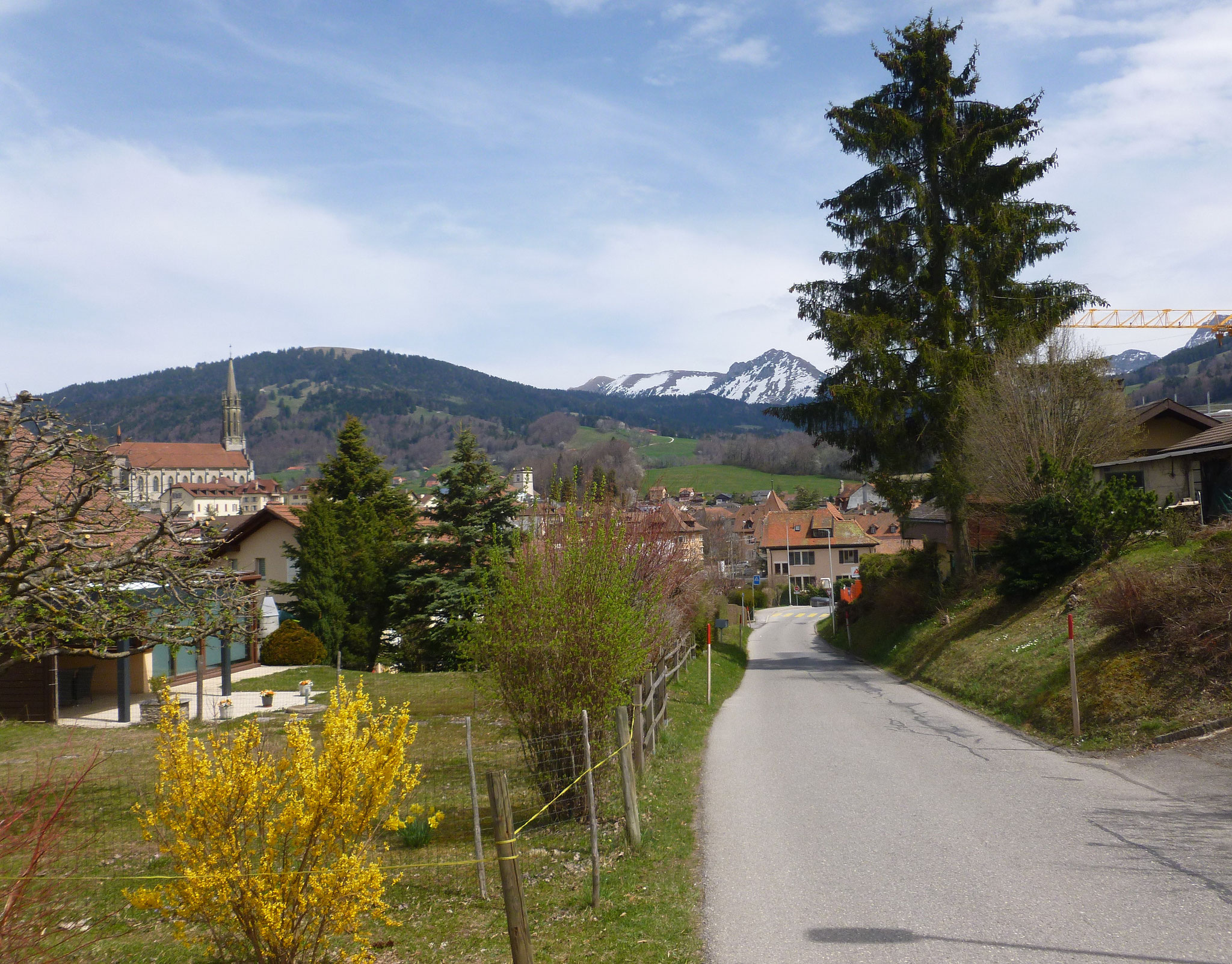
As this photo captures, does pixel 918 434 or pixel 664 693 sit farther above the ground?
pixel 918 434

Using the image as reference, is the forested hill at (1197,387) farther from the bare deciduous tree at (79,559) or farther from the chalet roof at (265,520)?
the bare deciduous tree at (79,559)

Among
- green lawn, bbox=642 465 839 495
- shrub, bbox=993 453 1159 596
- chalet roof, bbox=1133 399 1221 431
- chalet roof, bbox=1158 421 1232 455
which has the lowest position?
shrub, bbox=993 453 1159 596

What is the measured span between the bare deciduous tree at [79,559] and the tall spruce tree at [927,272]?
19.1m

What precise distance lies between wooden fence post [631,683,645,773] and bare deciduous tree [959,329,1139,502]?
1536cm

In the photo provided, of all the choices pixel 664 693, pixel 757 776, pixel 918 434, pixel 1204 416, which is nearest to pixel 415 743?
pixel 664 693

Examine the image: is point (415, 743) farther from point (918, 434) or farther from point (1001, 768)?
point (918, 434)

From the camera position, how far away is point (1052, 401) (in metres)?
23.6

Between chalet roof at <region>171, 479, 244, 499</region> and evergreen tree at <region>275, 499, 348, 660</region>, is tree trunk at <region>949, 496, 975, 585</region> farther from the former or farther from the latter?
chalet roof at <region>171, 479, 244, 499</region>

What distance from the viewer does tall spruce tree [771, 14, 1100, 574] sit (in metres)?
24.9

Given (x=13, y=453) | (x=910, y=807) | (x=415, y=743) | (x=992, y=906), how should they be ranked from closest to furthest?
(x=992, y=906)
(x=13, y=453)
(x=910, y=807)
(x=415, y=743)

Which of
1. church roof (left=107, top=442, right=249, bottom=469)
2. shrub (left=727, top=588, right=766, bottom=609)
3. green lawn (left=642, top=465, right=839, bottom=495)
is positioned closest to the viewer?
shrub (left=727, top=588, right=766, bottom=609)

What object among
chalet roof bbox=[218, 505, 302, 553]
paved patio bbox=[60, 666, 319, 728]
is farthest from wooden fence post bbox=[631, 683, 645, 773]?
chalet roof bbox=[218, 505, 302, 553]

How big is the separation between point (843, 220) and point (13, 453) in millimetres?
24452

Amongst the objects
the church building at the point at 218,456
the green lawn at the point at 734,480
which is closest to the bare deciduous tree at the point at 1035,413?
the green lawn at the point at 734,480
